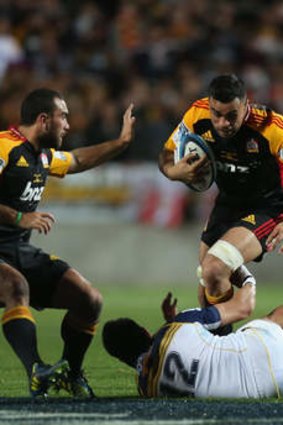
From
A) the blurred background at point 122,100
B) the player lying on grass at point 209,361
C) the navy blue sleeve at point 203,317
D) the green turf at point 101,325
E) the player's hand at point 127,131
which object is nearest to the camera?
the player lying on grass at point 209,361

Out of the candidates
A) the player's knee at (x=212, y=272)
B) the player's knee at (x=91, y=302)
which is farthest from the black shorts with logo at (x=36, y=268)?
the player's knee at (x=212, y=272)

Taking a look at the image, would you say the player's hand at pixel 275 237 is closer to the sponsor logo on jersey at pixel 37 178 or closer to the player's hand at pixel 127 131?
the player's hand at pixel 127 131

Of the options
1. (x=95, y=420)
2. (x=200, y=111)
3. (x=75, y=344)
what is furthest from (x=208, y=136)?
(x=95, y=420)

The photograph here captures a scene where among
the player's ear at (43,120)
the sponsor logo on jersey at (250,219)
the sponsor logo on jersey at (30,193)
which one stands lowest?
the sponsor logo on jersey at (250,219)

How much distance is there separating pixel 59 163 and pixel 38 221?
0.97 m

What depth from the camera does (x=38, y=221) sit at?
6812 millimetres

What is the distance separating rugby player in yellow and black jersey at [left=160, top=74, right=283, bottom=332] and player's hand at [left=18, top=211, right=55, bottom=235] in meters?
1.38

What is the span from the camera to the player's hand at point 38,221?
22.2ft

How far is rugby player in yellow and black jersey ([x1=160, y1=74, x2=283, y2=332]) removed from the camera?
797 centimetres

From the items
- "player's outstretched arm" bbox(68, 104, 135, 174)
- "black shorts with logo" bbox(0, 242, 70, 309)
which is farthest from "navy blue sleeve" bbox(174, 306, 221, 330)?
"player's outstretched arm" bbox(68, 104, 135, 174)

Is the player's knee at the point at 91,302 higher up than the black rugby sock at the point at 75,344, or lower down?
higher up

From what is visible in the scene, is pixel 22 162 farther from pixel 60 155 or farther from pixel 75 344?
pixel 75 344

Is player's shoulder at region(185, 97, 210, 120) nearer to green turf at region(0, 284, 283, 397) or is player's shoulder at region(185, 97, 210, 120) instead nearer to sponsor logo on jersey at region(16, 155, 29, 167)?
sponsor logo on jersey at region(16, 155, 29, 167)

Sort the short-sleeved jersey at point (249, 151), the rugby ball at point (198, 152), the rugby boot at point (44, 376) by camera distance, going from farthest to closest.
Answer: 1. the short-sleeved jersey at point (249, 151)
2. the rugby ball at point (198, 152)
3. the rugby boot at point (44, 376)
